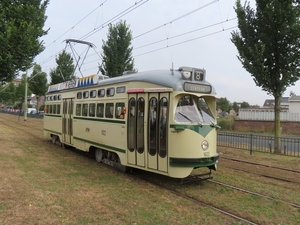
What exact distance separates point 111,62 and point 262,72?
40.9 feet

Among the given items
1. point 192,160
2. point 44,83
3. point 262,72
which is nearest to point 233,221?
point 192,160

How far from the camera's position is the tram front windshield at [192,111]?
7.33m

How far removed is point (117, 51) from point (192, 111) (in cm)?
1683

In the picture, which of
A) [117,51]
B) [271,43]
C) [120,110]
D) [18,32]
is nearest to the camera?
[120,110]

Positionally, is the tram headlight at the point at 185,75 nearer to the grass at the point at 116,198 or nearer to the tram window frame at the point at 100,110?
the grass at the point at 116,198

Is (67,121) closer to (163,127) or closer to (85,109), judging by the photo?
(85,109)

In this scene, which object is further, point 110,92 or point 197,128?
point 110,92

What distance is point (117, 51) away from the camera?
23.3 meters

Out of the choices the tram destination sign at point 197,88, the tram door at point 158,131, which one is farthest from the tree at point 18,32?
the tram destination sign at point 197,88

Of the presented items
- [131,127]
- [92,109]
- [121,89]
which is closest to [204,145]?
[131,127]

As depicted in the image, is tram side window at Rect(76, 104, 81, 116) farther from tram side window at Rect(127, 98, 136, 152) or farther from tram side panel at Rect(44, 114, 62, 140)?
tram side window at Rect(127, 98, 136, 152)

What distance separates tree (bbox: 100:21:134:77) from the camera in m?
23.2

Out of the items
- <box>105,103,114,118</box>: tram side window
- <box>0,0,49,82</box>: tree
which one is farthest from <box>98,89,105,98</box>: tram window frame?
<box>0,0,49,82</box>: tree

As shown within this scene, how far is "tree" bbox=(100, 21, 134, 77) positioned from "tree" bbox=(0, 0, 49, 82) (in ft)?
32.8
